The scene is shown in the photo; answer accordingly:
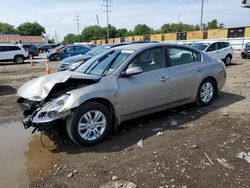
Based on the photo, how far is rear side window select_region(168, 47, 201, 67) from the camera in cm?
601

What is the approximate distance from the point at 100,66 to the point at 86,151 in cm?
181

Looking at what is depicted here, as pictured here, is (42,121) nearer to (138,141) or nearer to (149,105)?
(138,141)

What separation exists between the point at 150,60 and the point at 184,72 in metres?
0.90

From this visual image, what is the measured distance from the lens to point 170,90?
5.82 m

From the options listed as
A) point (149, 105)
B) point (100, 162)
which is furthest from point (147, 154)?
point (149, 105)

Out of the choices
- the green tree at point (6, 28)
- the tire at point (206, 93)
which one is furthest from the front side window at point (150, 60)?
the green tree at point (6, 28)

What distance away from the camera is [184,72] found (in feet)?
20.0

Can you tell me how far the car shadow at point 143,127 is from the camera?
4773mm

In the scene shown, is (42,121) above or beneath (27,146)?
above

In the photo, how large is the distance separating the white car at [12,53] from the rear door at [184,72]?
22.0 metres

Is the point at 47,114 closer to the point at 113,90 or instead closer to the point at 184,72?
the point at 113,90

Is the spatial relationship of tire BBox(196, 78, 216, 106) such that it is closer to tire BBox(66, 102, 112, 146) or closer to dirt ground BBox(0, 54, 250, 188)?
dirt ground BBox(0, 54, 250, 188)

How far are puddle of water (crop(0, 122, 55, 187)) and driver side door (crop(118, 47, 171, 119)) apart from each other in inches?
62.0

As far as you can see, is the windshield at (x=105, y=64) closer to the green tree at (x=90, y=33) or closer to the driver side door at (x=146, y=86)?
the driver side door at (x=146, y=86)
